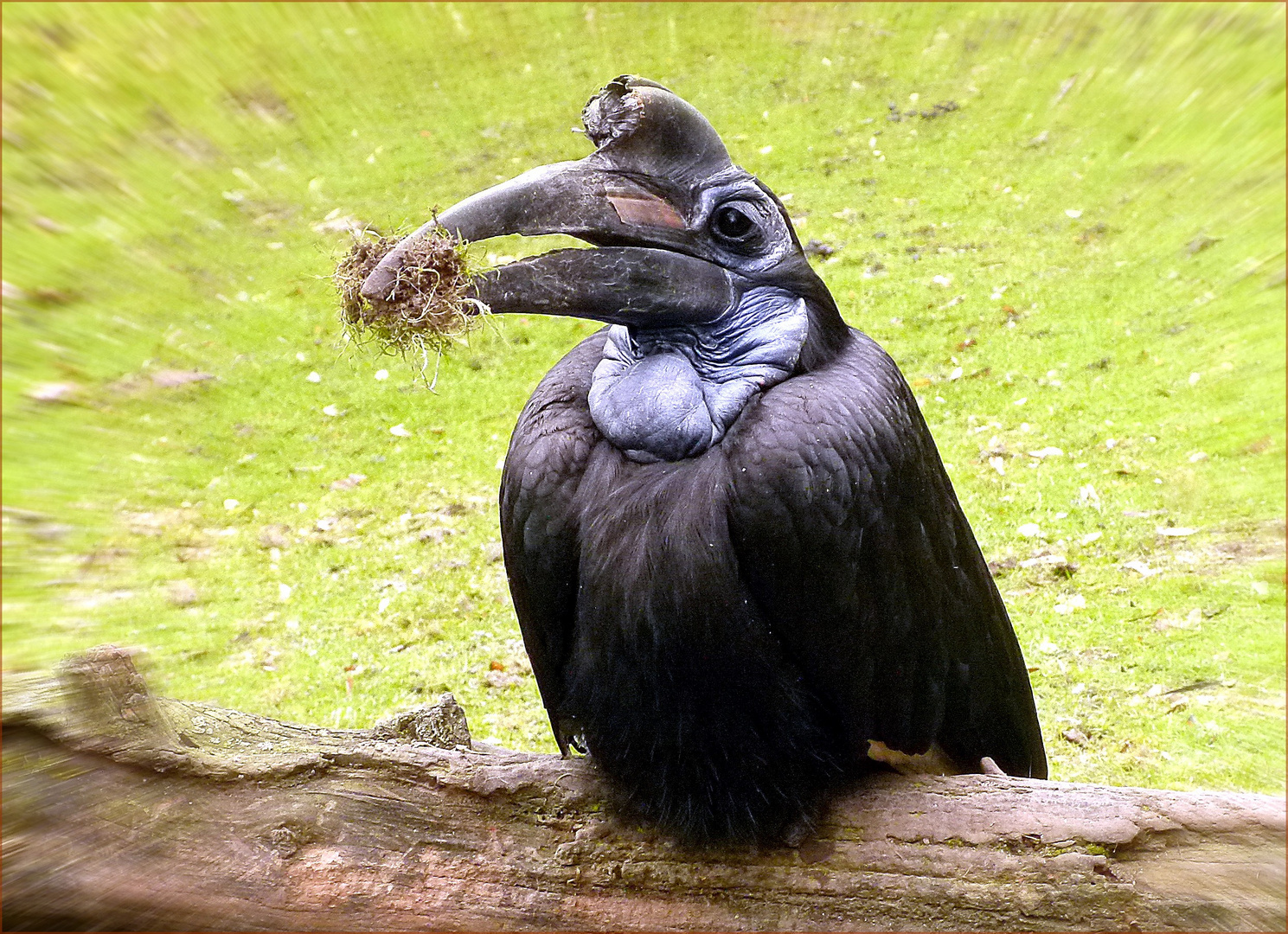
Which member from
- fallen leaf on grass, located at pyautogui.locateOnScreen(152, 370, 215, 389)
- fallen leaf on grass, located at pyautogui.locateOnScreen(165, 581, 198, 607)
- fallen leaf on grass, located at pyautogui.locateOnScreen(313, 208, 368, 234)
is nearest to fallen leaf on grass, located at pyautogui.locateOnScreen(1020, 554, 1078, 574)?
fallen leaf on grass, located at pyautogui.locateOnScreen(165, 581, 198, 607)

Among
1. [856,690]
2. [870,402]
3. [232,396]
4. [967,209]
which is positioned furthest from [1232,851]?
[967,209]

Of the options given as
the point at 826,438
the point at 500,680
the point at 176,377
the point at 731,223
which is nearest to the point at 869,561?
the point at 826,438

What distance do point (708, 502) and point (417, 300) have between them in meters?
0.69

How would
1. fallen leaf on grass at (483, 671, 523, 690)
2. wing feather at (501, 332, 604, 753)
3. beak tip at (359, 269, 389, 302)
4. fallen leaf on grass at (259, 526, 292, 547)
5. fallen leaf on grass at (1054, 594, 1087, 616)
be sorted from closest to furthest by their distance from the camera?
1. beak tip at (359, 269, 389, 302)
2. wing feather at (501, 332, 604, 753)
3. fallen leaf on grass at (483, 671, 523, 690)
4. fallen leaf on grass at (1054, 594, 1087, 616)
5. fallen leaf on grass at (259, 526, 292, 547)

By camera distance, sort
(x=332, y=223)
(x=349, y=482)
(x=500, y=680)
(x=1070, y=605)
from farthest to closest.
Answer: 1. (x=332, y=223)
2. (x=349, y=482)
3. (x=1070, y=605)
4. (x=500, y=680)

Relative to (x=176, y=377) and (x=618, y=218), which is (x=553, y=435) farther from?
(x=176, y=377)

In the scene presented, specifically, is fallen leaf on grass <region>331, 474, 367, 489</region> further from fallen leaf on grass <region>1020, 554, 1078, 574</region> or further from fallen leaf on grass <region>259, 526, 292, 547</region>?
fallen leaf on grass <region>1020, 554, 1078, 574</region>

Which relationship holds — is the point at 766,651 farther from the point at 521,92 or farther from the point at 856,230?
the point at 521,92

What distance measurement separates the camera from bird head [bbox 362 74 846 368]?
2.23 meters

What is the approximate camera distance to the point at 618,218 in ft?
7.57

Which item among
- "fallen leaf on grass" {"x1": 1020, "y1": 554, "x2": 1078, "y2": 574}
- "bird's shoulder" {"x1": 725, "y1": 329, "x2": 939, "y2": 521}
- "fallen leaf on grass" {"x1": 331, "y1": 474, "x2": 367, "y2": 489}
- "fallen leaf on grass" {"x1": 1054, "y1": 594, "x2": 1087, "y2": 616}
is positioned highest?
"fallen leaf on grass" {"x1": 331, "y1": 474, "x2": 367, "y2": 489}

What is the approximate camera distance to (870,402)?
2.31 metres

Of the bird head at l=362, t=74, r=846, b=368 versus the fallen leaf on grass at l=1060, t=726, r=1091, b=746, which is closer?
the bird head at l=362, t=74, r=846, b=368

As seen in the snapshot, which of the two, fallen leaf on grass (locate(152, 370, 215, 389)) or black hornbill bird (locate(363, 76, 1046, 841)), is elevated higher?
fallen leaf on grass (locate(152, 370, 215, 389))
